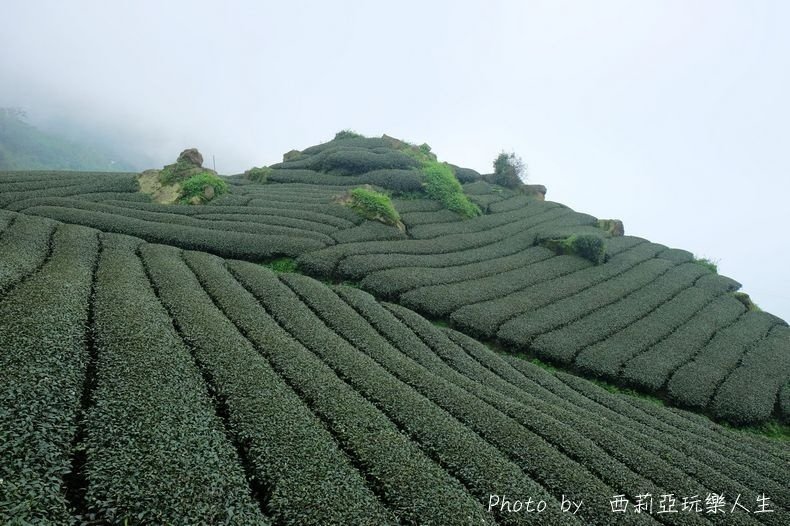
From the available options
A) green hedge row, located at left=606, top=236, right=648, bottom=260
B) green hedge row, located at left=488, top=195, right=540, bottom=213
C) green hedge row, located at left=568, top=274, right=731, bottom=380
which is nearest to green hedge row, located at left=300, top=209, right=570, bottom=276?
green hedge row, located at left=488, top=195, right=540, bottom=213

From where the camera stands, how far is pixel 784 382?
18.1 meters

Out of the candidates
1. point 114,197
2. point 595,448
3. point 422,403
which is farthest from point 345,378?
point 114,197

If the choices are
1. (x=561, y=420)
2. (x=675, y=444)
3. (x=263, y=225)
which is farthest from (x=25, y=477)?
(x=263, y=225)

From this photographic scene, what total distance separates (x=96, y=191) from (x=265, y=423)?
24744 millimetres

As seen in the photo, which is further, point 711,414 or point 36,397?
point 711,414

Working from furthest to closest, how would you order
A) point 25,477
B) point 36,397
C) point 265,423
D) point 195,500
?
point 265,423, point 36,397, point 195,500, point 25,477

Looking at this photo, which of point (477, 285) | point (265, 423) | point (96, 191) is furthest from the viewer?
point (96, 191)

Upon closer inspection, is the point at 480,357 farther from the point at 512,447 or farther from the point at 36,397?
the point at 36,397

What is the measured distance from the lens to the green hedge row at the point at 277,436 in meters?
6.43

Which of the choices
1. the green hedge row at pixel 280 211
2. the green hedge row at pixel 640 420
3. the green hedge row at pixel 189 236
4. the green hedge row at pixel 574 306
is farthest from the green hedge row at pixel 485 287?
the green hedge row at pixel 280 211

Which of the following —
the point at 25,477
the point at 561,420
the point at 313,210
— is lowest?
the point at 25,477

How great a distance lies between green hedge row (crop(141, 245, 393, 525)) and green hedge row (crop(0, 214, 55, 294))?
3707 mm

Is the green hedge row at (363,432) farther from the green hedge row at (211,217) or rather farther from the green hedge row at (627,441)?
the green hedge row at (211,217)

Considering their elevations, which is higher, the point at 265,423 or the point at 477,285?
the point at 477,285
